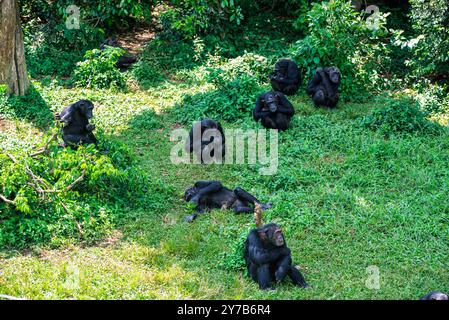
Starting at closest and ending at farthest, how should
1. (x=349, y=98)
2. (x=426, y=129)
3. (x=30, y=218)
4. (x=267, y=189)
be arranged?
(x=30, y=218), (x=267, y=189), (x=426, y=129), (x=349, y=98)

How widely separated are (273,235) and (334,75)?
228 inches

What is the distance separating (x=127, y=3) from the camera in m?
15.1

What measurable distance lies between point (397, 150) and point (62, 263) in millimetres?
5296

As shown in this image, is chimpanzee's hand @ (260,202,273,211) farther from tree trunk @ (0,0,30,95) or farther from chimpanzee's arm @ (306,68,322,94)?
tree trunk @ (0,0,30,95)

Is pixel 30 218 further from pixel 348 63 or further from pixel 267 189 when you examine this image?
pixel 348 63

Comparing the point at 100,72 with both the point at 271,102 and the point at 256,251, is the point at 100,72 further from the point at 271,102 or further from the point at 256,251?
the point at 256,251

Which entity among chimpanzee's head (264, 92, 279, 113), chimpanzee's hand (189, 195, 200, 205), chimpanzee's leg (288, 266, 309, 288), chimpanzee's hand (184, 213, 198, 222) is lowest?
chimpanzee's leg (288, 266, 309, 288)

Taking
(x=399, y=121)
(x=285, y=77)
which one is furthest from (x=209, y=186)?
(x=285, y=77)

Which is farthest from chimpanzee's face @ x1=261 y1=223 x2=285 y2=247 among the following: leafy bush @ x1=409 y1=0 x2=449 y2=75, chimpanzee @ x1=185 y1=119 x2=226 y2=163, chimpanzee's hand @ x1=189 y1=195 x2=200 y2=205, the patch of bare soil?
the patch of bare soil

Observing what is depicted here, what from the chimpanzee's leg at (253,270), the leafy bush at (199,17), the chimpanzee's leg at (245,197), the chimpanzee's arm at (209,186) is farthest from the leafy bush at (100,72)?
the chimpanzee's leg at (253,270)

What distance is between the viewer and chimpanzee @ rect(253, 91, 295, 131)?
11539mm

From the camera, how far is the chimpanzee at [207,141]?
10742mm
